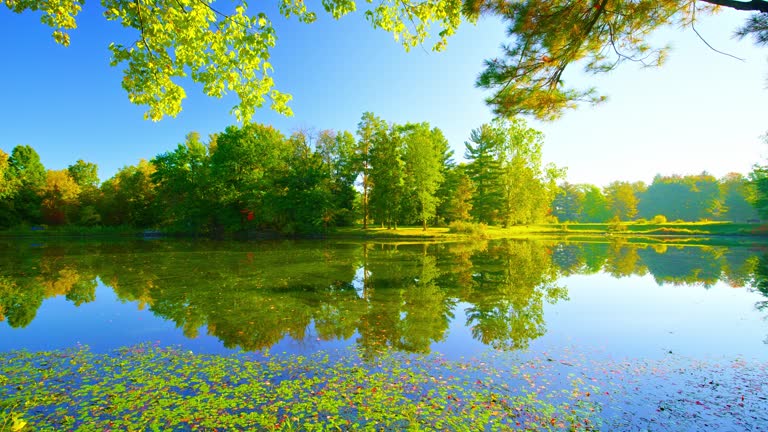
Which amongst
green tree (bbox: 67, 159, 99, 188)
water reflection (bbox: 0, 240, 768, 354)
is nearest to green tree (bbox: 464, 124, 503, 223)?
water reflection (bbox: 0, 240, 768, 354)

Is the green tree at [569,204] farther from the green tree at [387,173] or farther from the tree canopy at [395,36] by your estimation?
the tree canopy at [395,36]

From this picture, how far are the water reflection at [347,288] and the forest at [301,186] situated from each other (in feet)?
54.6

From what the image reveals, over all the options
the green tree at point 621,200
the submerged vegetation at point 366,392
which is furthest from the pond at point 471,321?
the green tree at point 621,200

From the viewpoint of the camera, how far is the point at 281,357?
5.73m

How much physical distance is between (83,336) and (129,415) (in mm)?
4326

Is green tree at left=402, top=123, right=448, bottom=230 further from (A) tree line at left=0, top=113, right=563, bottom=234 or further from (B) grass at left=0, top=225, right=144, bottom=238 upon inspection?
(B) grass at left=0, top=225, right=144, bottom=238

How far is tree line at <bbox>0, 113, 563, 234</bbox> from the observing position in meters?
35.3

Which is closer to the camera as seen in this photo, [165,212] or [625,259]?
[625,259]

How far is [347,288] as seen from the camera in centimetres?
1149

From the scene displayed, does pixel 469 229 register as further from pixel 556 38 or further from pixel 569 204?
pixel 569 204

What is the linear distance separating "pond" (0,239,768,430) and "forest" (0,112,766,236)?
21.0 m

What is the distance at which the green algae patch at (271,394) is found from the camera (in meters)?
3.73

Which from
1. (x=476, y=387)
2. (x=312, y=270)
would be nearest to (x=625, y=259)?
(x=312, y=270)

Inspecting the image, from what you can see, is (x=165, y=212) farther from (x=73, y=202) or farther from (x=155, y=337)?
(x=155, y=337)
